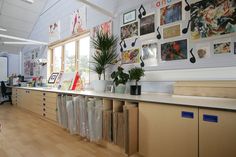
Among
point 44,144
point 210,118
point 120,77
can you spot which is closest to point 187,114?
point 210,118

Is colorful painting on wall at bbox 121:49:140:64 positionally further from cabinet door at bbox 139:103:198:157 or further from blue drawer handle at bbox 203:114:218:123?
blue drawer handle at bbox 203:114:218:123

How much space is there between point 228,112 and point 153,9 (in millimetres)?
1725

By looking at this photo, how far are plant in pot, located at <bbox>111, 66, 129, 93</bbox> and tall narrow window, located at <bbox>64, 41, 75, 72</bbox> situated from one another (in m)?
2.07

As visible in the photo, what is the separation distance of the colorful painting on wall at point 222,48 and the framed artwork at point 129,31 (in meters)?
1.18

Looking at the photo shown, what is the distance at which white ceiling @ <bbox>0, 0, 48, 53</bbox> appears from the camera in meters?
4.99

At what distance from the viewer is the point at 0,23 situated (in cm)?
572

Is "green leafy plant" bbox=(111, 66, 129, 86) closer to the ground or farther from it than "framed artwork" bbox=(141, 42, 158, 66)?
closer to the ground

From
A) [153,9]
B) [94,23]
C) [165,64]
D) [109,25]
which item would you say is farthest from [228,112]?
[94,23]

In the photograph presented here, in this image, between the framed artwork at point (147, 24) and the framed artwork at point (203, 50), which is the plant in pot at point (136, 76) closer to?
the framed artwork at point (147, 24)

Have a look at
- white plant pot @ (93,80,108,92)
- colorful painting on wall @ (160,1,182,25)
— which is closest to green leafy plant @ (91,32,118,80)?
white plant pot @ (93,80,108,92)

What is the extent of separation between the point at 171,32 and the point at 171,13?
0.26 metres

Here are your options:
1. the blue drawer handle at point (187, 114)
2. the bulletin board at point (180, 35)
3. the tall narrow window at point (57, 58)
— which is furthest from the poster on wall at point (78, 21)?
the blue drawer handle at point (187, 114)

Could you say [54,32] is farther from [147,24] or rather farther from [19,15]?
[147,24]

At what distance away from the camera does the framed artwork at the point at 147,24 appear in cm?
222
